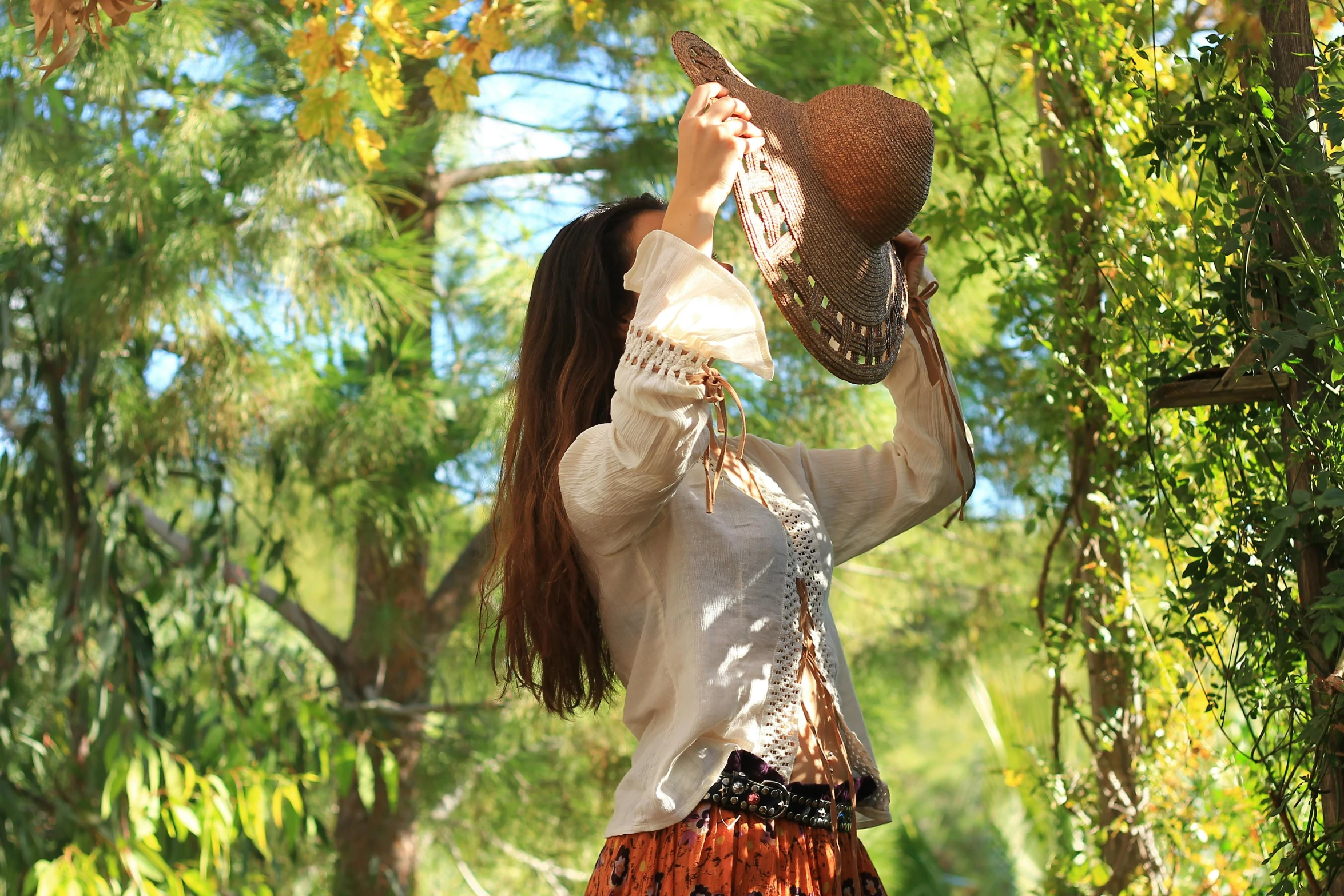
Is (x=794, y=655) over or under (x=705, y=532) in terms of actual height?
Result: under

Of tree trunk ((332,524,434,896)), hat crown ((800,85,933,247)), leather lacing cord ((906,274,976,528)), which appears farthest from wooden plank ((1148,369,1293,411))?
tree trunk ((332,524,434,896))

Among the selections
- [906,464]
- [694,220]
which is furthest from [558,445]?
[906,464]

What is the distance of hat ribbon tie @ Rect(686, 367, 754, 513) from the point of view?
90cm

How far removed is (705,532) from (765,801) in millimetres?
227

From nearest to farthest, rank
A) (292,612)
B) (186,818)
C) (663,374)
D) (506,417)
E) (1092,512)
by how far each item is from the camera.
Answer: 1. (663,374)
2. (506,417)
3. (1092,512)
4. (186,818)
5. (292,612)

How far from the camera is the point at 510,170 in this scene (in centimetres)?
325

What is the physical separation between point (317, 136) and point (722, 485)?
1.56 meters

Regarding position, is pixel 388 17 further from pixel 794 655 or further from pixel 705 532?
pixel 794 655

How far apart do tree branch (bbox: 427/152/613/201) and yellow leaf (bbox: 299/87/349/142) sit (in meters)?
1.16

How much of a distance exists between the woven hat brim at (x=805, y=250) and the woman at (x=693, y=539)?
0.10ft

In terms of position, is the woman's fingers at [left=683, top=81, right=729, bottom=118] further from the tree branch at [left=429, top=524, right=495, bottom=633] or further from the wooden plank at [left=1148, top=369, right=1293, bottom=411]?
the tree branch at [left=429, top=524, right=495, bottom=633]

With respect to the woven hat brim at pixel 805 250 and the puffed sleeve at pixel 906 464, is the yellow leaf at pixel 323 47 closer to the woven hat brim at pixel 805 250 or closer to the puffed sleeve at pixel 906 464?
the woven hat brim at pixel 805 250

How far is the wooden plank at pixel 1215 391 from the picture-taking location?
3.37 ft

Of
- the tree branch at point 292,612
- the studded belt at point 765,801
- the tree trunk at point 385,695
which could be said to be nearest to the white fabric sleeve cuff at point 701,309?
the studded belt at point 765,801
